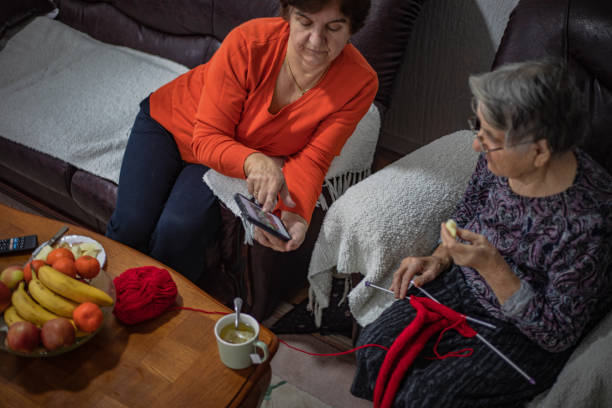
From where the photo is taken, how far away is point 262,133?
1433 mm

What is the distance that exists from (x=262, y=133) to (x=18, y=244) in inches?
27.3

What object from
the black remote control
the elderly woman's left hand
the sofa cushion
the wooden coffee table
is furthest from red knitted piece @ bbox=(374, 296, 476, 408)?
the sofa cushion

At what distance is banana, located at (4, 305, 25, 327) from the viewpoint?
984mm

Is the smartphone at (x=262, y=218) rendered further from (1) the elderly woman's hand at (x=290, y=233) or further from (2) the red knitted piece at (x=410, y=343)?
(2) the red knitted piece at (x=410, y=343)

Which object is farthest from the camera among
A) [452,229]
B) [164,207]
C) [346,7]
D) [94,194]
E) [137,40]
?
[137,40]

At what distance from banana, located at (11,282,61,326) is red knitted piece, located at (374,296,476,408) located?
70cm

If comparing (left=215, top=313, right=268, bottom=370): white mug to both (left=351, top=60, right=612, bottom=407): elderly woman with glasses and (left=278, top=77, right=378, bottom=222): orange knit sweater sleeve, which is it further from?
(left=278, top=77, right=378, bottom=222): orange knit sweater sleeve

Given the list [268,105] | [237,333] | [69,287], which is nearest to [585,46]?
[268,105]

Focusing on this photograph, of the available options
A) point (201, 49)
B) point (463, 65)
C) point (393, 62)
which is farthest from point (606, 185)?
point (201, 49)

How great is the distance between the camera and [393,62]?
5.40 feet

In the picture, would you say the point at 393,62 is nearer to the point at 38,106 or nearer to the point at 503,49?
the point at 503,49

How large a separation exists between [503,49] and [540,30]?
10 cm

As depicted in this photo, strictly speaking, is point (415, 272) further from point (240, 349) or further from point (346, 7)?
point (346, 7)

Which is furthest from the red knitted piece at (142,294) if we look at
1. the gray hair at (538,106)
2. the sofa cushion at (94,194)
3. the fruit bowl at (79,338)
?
the gray hair at (538,106)
